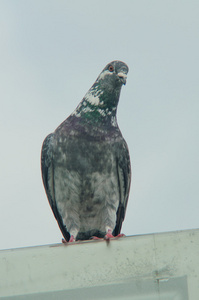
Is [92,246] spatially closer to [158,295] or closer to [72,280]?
[72,280]

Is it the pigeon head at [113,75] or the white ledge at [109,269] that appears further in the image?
the pigeon head at [113,75]

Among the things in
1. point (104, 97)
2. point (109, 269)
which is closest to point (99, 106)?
point (104, 97)

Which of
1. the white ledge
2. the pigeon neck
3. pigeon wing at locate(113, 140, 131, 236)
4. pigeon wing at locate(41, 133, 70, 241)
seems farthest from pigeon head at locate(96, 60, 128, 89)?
the white ledge

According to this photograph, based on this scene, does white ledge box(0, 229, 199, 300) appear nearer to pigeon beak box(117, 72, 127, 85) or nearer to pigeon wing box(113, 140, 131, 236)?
pigeon wing box(113, 140, 131, 236)

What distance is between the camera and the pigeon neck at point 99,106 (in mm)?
11250

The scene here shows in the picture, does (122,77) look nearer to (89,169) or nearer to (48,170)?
(89,169)

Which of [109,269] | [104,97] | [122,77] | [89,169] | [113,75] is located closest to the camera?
[109,269]

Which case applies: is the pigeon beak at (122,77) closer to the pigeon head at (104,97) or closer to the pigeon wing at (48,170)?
the pigeon head at (104,97)

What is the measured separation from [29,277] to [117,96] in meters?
5.21

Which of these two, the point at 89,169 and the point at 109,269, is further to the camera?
the point at 89,169

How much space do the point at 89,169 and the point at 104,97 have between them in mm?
1529

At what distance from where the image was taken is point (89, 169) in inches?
422

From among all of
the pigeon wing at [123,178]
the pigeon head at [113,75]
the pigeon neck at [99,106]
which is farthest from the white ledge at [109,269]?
the pigeon head at [113,75]

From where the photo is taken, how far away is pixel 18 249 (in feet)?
24.2
